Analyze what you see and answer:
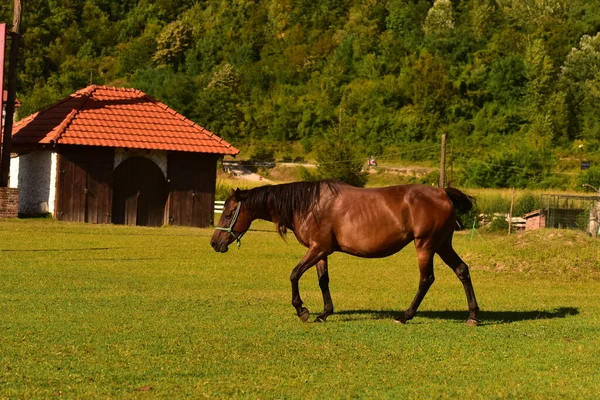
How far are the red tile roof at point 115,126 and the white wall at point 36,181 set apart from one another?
2.89 ft

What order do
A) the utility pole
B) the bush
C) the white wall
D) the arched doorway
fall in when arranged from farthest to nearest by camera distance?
the bush < the arched doorway < the white wall < the utility pole

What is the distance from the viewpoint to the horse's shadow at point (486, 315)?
605 inches

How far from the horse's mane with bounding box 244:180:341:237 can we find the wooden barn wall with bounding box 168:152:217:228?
88.7ft

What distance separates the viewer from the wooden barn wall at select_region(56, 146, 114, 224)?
4012 centimetres

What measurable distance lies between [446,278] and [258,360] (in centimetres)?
1366

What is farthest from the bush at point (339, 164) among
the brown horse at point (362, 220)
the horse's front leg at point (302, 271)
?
the horse's front leg at point (302, 271)

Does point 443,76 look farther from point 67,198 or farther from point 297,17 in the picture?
point 67,198

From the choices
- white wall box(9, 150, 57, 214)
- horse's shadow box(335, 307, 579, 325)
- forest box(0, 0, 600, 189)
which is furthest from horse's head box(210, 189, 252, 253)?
forest box(0, 0, 600, 189)

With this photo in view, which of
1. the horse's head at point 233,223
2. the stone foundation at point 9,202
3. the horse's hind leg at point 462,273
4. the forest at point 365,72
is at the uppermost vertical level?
the forest at point 365,72

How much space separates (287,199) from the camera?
48.4 ft

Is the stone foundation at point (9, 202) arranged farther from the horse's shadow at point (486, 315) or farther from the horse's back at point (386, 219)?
the horse's back at point (386, 219)

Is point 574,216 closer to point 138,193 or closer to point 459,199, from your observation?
point 138,193

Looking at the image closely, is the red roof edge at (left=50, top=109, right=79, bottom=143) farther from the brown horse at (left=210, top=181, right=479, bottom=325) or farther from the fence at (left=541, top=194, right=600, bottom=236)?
the brown horse at (left=210, top=181, right=479, bottom=325)

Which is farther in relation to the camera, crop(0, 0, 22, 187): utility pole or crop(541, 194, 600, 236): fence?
crop(541, 194, 600, 236): fence
